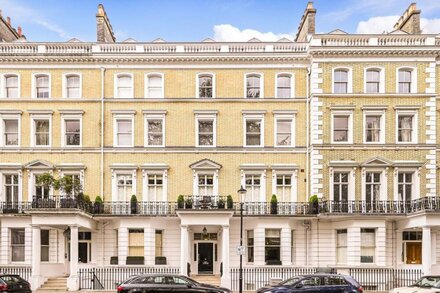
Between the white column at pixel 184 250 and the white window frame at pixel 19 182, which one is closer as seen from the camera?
the white column at pixel 184 250

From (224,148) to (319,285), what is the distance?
1433 centimetres

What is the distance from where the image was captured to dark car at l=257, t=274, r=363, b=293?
23.6 metres

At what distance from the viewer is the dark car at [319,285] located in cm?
2361

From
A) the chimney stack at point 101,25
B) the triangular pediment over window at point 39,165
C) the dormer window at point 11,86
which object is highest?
the chimney stack at point 101,25

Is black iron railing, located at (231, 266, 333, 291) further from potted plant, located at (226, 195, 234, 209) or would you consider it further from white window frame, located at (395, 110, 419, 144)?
white window frame, located at (395, 110, 419, 144)

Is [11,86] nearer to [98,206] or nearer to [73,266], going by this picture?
[98,206]

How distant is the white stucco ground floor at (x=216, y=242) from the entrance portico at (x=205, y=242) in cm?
6

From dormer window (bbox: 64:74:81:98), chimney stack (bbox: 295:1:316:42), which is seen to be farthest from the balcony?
chimney stack (bbox: 295:1:316:42)

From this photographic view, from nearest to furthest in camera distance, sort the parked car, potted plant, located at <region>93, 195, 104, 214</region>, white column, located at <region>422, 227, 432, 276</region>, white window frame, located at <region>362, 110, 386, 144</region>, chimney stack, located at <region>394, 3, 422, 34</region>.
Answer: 1. the parked car
2. white column, located at <region>422, 227, 432, 276</region>
3. potted plant, located at <region>93, 195, 104, 214</region>
4. white window frame, located at <region>362, 110, 386, 144</region>
5. chimney stack, located at <region>394, 3, 422, 34</region>

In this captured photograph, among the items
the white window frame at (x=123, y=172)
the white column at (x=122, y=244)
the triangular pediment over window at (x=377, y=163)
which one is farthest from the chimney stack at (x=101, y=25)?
the triangular pediment over window at (x=377, y=163)

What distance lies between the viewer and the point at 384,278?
32469 mm

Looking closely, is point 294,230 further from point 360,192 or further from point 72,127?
point 72,127

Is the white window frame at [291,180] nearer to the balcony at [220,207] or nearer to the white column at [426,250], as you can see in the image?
the balcony at [220,207]

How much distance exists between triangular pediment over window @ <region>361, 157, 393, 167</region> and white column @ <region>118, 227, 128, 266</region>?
51.2ft
